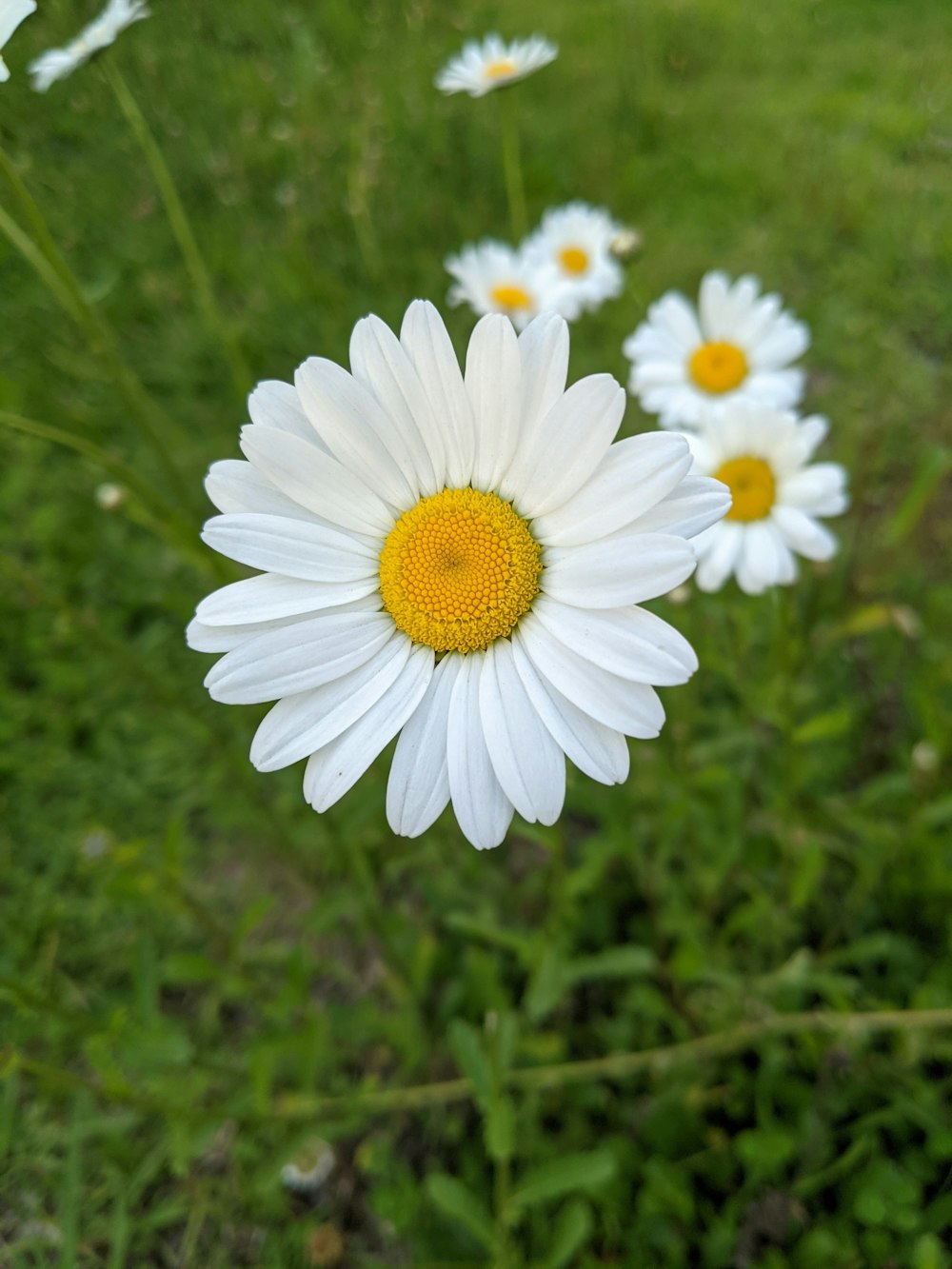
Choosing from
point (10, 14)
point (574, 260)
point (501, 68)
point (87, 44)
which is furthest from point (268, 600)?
point (574, 260)

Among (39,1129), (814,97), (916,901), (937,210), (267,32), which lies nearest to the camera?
(39,1129)

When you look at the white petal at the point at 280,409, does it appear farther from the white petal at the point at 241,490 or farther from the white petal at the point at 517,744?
the white petal at the point at 517,744

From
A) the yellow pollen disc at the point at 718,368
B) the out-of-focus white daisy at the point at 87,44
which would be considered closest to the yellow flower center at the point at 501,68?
the yellow pollen disc at the point at 718,368

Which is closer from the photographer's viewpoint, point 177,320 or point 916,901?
point 916,901

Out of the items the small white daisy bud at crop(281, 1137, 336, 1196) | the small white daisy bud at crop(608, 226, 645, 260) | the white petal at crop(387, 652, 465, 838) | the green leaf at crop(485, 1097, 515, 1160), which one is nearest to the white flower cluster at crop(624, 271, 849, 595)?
the small white daisy bud at crop(608, 226, 645, 260)

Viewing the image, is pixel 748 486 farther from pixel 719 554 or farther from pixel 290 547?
pixel 290 547

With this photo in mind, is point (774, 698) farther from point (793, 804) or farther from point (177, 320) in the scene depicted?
point (177, 320)

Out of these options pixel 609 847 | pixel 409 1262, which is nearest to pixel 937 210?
pixel 609 847
